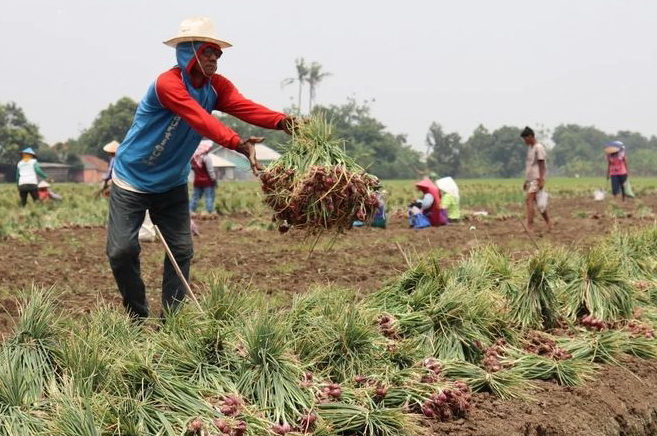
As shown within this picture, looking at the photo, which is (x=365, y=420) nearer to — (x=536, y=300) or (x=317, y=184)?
(x=317, y=184)

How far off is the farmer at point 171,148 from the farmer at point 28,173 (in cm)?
1296

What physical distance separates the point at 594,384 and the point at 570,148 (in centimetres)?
13241

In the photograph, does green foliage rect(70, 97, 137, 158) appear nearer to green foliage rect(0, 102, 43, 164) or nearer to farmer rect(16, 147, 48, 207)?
green foliage rect(0, 102, 43, 164)

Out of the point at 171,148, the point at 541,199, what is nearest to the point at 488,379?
the point at 171,148

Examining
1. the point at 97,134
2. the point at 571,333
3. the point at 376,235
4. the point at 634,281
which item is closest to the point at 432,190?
the point at 376,235

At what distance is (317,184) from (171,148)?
36.5 inches

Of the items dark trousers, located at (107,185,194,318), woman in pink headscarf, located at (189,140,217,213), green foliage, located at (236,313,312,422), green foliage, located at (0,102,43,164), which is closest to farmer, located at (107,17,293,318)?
dark trousers, located at (107,185,194,318)

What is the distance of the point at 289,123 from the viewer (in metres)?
5.40

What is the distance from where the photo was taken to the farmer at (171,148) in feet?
16.6

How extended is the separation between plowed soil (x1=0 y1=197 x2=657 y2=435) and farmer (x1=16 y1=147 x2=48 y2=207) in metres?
3.43

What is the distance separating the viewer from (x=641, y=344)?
5566 mm

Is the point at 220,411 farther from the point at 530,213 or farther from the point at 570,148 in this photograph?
the point at 570,148

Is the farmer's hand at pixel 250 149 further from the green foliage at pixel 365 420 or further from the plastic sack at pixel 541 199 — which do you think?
the plastic sack at pixel 541 199

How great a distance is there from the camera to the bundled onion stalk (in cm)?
518
